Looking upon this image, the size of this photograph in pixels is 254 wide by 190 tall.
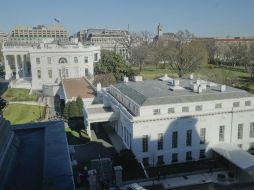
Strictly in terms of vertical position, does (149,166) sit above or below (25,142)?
below

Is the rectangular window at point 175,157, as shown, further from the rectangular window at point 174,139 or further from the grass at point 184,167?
the rectangular window at point 174,139

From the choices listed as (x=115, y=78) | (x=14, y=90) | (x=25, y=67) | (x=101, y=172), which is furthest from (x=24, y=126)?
(x=25, y=67)

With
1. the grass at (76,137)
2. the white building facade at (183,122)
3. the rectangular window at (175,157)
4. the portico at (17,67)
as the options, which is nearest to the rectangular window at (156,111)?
the white building facade at (183,122)

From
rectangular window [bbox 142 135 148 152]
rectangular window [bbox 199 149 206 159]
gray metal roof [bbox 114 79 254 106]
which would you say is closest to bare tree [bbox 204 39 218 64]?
gray metal roof [bbox 114 79 254 106]

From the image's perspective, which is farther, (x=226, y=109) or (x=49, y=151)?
(x=226, y=109)

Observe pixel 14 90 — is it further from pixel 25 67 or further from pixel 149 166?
pixel 149 166

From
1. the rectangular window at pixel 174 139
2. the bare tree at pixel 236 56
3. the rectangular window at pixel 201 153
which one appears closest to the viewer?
the rectangular window at pixel 174 139
